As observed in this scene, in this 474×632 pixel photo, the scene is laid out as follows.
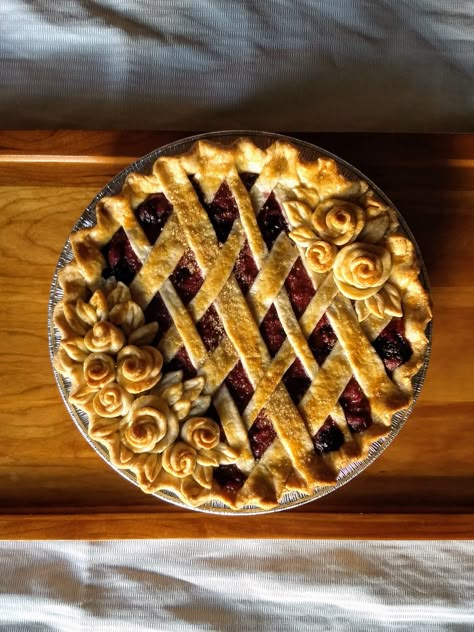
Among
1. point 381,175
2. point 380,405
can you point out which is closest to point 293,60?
point 381,175

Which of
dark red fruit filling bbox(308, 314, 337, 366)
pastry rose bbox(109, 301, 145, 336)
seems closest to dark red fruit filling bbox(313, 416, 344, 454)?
dark red fruit filling bbox(308, 314, 337, 366)

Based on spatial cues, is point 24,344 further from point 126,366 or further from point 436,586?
point 436,586

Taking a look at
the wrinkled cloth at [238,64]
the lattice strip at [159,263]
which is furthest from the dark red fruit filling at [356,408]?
the wrinkled cloth at [238,64]

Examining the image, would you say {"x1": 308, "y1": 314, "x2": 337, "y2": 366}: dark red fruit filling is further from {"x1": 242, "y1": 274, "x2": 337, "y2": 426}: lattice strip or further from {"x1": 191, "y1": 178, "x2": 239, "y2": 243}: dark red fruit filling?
{"x1": 191, "y1": 178, "x2": 239, "y2": 243}: dark red fruit filling

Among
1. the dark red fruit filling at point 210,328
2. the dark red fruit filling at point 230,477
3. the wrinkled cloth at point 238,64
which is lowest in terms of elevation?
the dark red fruit filling at point 230,477

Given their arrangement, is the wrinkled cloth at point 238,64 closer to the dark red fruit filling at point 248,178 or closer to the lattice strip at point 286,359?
the dark red fruit filling at point 248,178

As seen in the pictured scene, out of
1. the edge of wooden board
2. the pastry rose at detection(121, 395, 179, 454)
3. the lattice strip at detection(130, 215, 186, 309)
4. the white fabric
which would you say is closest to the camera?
the pastry rose at detection(121, 395, 179, 454)

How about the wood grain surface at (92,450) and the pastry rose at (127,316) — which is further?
the wood grain surface at (92,450)
